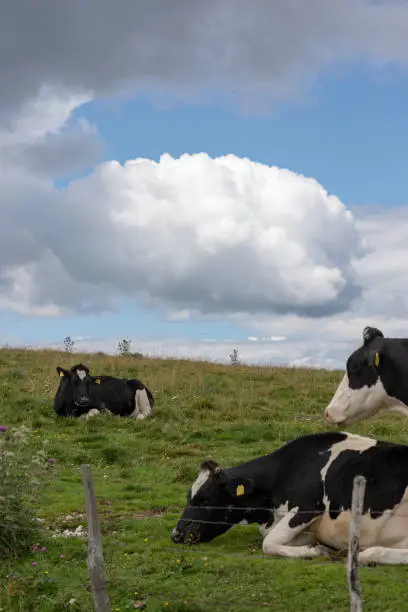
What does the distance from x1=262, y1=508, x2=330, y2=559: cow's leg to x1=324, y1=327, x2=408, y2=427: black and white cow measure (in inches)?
57.2

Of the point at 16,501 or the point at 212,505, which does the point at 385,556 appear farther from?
the point at 16,501

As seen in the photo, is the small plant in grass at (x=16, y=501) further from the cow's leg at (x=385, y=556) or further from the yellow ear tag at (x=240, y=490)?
the cow's leg at (x=385, y=556)

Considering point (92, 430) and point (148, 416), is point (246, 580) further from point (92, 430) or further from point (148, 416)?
point (148, 416)

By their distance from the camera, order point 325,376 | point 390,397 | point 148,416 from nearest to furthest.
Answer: point 390,397, point 148,416, point 325,376

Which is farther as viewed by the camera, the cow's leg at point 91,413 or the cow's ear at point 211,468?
the cow's leg at point 91,413

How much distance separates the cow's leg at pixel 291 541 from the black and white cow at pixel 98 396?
1314 cm

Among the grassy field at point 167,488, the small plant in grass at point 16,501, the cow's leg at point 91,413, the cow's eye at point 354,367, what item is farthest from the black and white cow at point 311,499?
the cow's leg at point 91,413

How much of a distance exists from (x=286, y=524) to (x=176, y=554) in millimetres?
1332

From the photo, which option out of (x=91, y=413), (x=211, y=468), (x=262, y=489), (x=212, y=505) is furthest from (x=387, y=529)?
(x=91, y=413)

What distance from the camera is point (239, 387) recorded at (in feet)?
91.2

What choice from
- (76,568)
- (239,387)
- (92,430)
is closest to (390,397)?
(76,568)

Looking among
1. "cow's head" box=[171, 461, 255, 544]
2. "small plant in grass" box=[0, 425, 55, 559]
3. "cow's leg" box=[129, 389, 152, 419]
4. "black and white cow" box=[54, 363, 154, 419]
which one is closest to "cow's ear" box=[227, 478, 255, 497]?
"cow's head" box=[171, 461, 255, 544]

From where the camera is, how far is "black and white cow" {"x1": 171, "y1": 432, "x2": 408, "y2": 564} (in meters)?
8.91

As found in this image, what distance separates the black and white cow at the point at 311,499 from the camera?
8.91m
